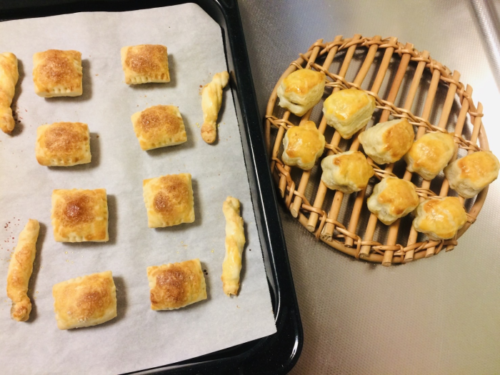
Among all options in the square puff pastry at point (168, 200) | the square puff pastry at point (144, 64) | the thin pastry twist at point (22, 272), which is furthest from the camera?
the square puff pastry at point (144, 64)

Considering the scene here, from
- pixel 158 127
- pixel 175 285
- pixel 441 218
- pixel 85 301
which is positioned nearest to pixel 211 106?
pixel 158 127

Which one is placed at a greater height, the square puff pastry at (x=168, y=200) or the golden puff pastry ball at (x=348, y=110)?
the golden puff pastry ball at (x=348, y=110)

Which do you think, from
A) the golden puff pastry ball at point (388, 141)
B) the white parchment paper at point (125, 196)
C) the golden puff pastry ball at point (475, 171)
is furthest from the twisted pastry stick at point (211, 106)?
the golden puff pastry ball at point (475, 171)

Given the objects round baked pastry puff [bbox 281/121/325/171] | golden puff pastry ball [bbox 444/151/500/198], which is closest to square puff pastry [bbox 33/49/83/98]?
round baked pastry puff [bbox 281/121/325/171]

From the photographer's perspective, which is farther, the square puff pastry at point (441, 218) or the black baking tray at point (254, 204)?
the square puff pastry at point (441, 218)

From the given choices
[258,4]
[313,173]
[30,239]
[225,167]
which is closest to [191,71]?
[225,167]

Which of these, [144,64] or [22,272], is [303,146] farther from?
[22,272]

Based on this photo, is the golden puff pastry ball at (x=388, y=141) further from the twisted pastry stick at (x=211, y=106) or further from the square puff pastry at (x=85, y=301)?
the square puff pastry at (x=85, y=301)
